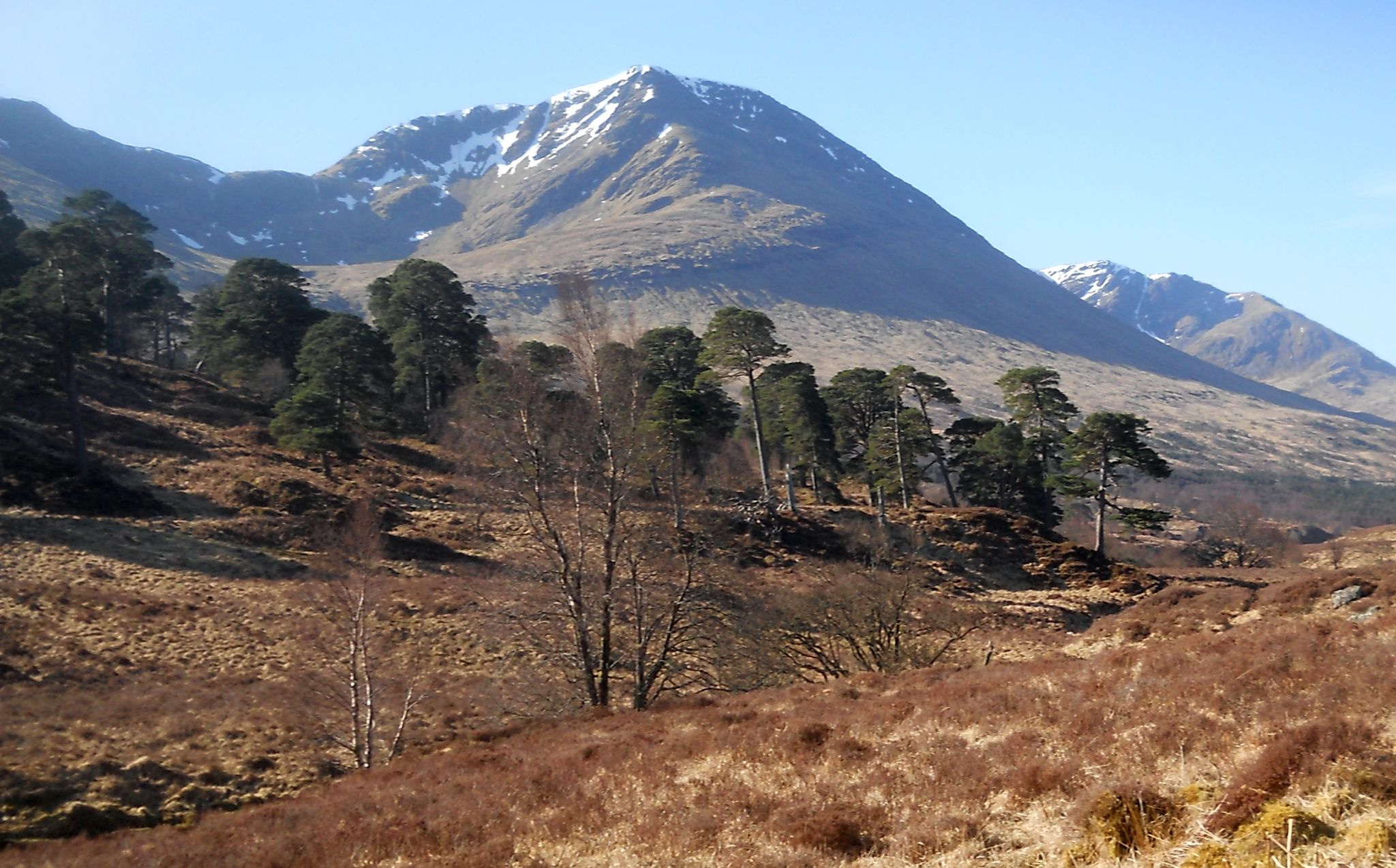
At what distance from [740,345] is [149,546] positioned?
27.4 m

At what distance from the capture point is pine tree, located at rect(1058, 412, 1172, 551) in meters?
44.3

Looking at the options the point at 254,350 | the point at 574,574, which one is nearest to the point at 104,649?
the point at 574,574

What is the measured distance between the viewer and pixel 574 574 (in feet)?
64.8

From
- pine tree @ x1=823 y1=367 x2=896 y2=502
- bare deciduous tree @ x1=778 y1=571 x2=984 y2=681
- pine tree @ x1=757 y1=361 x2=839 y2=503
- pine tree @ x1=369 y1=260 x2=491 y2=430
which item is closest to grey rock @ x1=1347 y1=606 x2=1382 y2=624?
bare deciduous tree @ x1=778 y1=571 x2=984 y2=681

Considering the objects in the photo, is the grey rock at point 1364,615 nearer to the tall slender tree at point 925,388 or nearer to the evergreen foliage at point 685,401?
the evergreen foliage at point 685,401

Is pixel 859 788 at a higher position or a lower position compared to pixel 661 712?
higher

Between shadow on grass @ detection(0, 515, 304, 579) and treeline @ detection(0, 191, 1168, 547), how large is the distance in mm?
4865

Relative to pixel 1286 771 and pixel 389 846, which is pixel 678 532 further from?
pixel 1286 771

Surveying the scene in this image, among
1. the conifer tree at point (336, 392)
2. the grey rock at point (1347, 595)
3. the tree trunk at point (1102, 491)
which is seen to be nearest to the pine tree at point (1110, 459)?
the tree trunk at point (1102, 491)

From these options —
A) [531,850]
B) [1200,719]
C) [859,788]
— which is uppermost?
[1200,719]

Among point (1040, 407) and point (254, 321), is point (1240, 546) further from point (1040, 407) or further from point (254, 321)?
point (254, 321)

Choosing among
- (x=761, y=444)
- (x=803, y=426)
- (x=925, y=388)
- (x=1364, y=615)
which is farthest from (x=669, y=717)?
(x=925, y=388)

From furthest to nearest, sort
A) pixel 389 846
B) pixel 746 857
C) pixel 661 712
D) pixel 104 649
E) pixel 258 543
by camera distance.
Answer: pixel 258 543
pixel 104 649
pixel 661 712
pixel 389 846
pixel 746 857

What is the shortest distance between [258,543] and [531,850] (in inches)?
1202
